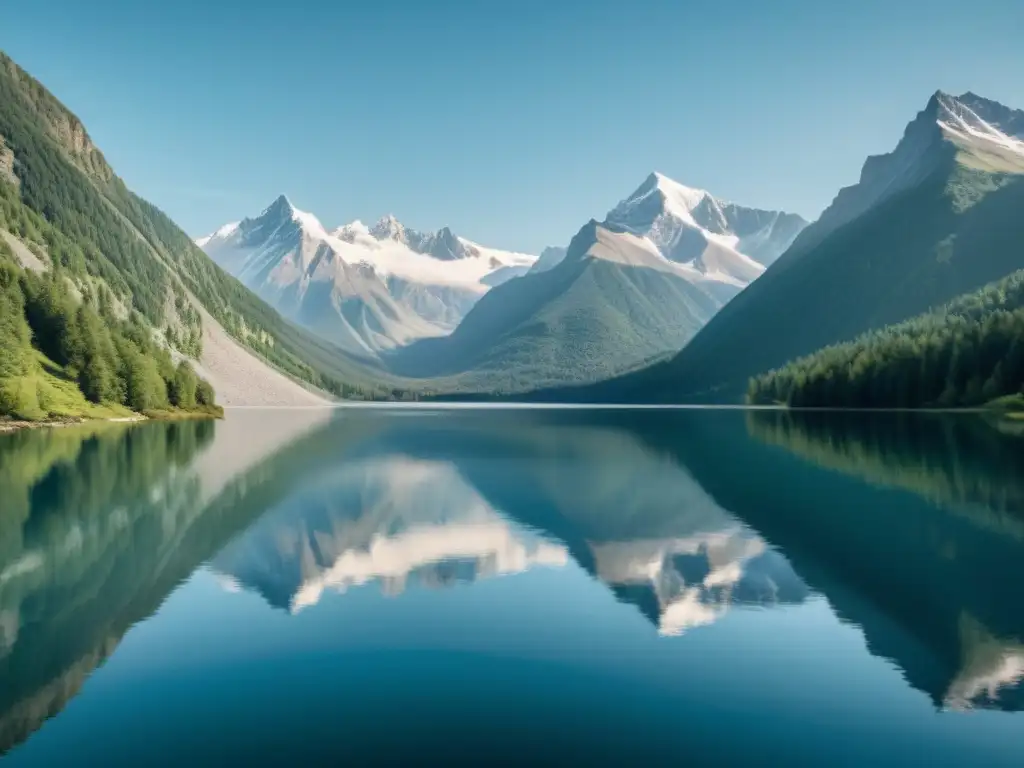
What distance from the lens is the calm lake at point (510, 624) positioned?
17953mm

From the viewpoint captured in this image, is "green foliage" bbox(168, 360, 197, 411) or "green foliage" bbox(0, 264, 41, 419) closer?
"green foliage" bbox(0, 264, 41, 419)

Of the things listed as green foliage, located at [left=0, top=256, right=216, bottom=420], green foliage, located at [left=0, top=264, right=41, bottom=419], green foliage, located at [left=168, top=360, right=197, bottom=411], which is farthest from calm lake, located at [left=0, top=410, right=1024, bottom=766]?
green foliage, located at [left=168, top=360, right=197, bottom=411]

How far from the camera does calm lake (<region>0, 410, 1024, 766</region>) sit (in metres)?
18.0

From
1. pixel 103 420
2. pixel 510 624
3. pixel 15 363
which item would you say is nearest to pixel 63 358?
pixel 103 420

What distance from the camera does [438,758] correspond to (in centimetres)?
1667

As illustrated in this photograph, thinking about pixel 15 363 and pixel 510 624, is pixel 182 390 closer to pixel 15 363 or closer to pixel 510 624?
pixel 15 363

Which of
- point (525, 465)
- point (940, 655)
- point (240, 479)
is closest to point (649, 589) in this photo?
point (940, 655)

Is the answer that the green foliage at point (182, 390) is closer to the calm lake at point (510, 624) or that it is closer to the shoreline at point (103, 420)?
the shoreline at point (103, 420)

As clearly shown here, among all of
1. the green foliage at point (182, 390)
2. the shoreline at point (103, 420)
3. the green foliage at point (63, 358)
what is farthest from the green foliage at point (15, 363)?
the green foliage at point (182, 390)

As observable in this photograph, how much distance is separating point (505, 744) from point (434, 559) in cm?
1970

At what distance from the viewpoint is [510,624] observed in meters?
27.1

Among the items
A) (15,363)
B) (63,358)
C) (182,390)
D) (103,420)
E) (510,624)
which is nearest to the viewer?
(510,624)

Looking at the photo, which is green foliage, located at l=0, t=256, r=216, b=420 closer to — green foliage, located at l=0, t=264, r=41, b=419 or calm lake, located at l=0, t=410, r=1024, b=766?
green foliage, located at l=0, t=264, r=41, b=419

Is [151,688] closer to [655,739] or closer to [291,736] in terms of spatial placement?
[291,736]
